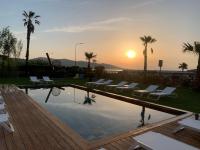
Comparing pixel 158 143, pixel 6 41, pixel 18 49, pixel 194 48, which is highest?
pixel 6 41

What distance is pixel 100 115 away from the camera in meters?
9.47

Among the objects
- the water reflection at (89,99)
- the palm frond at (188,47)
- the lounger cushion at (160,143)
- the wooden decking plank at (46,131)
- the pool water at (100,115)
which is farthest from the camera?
the palm frond at (188,47)

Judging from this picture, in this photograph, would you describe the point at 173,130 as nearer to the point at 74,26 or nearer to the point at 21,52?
the point at 74,26

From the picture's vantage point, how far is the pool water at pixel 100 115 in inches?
297

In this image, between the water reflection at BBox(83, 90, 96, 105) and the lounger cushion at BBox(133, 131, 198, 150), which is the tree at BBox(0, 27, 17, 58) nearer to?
the water reflection at BBox(83, 90, 96, 105)

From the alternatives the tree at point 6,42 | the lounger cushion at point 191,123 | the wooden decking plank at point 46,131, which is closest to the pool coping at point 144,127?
the wooden decking plank at point 46,131

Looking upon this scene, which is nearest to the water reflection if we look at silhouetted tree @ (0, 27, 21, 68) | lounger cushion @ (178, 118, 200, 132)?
lounger cushion @ (178, 118, 200, 132)

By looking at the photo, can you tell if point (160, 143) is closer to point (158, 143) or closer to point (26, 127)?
point (158, 143)

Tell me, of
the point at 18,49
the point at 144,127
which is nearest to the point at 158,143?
the point at 144,127

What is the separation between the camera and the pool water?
7545mm

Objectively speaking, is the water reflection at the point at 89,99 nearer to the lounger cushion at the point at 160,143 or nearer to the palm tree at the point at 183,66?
the lounger cushion at the point at 160,143

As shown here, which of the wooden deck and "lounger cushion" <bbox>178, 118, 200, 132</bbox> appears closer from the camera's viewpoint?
the wooden deck

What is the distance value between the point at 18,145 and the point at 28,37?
80.1 feet

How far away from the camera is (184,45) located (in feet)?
61.4
